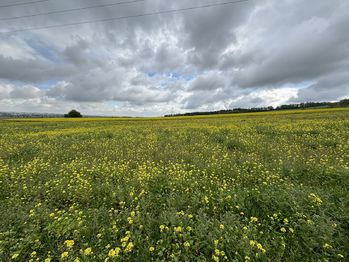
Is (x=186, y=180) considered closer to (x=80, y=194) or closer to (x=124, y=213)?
(x=124, y=213)

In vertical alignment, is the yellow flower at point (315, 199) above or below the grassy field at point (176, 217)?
above

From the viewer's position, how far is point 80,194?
411 centimetres

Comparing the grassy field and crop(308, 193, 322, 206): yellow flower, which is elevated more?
crop(308, 193, 322, 206): yellow flower

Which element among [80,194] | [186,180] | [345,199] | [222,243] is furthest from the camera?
[186,180]

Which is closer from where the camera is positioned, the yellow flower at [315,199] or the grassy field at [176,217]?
the grassy field at [176,217]

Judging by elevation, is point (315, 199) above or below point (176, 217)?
above

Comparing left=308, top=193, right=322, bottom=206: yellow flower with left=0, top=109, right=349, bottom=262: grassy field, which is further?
left=308, top=193, right=322, bottom=206: yellow flower

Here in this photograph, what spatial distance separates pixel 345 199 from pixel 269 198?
1551mm

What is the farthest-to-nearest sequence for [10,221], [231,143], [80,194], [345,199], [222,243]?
[231,143] → [80,194] → [345,199] → [10,221] → [222,243]

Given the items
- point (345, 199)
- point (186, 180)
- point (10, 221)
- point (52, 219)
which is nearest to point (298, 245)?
point (345, 199)

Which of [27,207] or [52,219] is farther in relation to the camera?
[27,207]

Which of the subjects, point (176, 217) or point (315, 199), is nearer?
point (176, 217)

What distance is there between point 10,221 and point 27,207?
48 cm

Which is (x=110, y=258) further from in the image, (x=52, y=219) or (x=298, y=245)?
(x=298, y=245)
